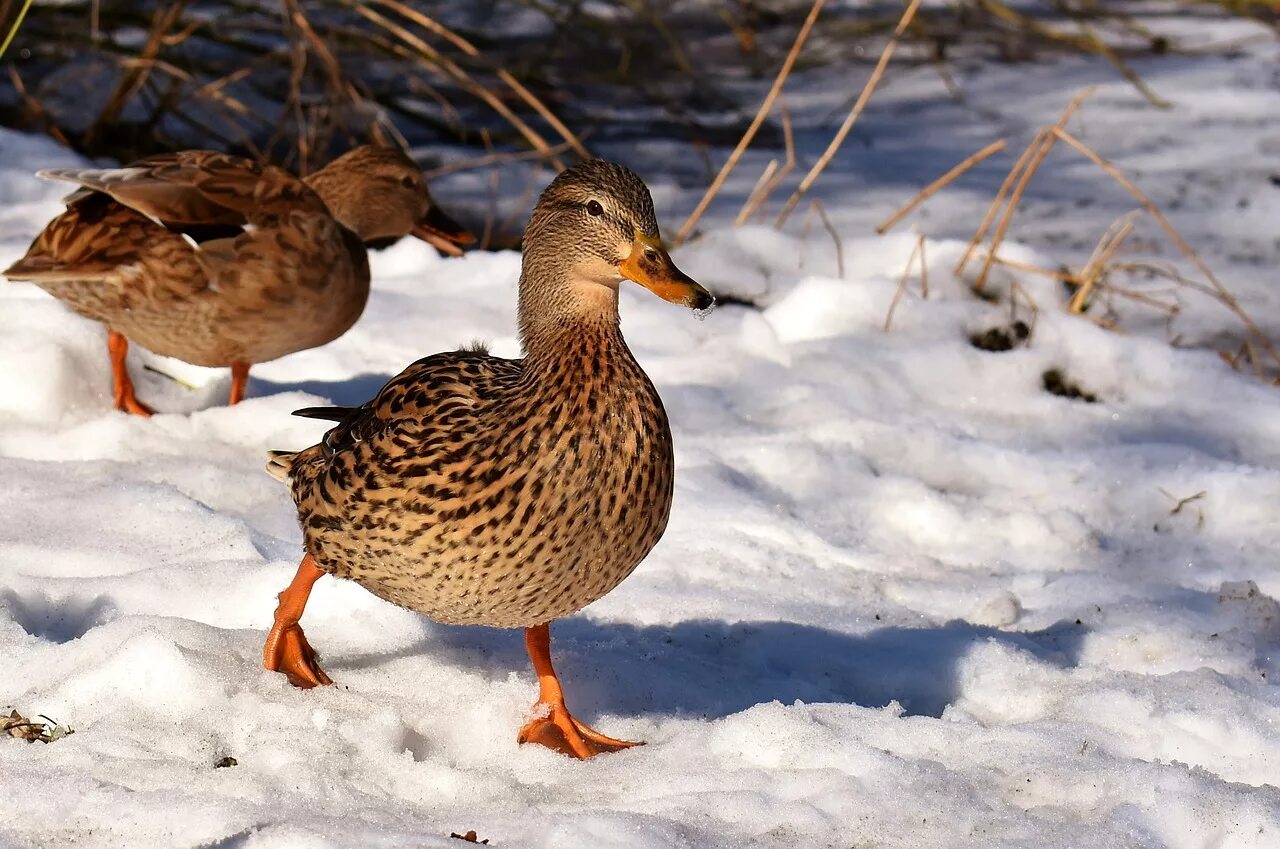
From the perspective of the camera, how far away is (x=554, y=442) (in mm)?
2852

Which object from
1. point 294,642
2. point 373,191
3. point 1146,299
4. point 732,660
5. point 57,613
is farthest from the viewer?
point 1146,299

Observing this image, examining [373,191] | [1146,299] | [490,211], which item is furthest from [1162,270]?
[373,191]

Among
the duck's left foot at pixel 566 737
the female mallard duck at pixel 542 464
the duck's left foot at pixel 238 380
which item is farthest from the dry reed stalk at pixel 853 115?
the duck's left foot at pixel 566 737

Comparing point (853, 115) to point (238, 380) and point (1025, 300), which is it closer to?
point (1025, 300)

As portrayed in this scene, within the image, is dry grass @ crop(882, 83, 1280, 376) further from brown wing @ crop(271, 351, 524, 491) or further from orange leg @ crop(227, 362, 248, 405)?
brown wing @ crop(271, 351, 524, 491)

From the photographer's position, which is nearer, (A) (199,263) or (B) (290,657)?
(B) (290,657)

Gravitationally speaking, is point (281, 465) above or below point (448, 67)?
below

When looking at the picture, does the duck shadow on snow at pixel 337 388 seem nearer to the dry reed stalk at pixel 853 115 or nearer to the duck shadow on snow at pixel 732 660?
the duck shadow on snow at pixel 732 660

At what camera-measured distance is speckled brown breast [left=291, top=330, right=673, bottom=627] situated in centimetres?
285

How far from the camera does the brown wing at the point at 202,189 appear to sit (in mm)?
4516

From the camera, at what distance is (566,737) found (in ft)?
10.2

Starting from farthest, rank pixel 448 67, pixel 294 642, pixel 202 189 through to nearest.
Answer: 1. pixel 448 67
2. pixel 202 189
3. pixel 294 642

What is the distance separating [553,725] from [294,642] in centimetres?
56

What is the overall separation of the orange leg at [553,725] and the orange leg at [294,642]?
431mm
